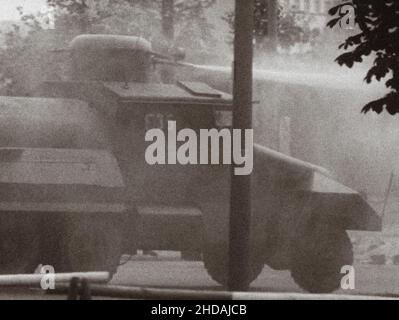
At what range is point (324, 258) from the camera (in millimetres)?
18344

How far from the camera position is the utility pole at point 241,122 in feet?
42.8

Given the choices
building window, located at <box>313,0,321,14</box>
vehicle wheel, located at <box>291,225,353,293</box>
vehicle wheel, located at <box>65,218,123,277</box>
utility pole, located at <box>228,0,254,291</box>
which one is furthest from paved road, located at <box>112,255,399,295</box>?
building window, located at <box>313,0,321,14</box>

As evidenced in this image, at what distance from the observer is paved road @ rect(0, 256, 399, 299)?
19.2 meters

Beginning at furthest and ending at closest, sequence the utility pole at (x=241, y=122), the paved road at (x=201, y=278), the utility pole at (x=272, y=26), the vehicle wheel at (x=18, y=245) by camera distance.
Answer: the utility pole at (x=272, y=26) → the paved road at (x=201, y=278) → the vehicle wheel at (x=18, y=245) → the utility pole at (x=241, y=122)

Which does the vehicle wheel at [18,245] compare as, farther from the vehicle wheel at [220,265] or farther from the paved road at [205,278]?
the vehicle wheel at [220,265]

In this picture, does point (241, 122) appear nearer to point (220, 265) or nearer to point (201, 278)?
point (220, 265)

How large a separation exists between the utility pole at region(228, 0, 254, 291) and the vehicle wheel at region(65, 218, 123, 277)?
13.3ft

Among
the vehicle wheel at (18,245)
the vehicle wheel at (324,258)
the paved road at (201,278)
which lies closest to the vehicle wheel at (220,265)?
the paved road at (201,278)

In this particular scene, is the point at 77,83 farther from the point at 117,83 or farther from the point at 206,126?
the point at 206,126

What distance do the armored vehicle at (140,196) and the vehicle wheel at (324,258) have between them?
0.05ft

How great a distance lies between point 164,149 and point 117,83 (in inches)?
76.4

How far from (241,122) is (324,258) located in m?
5.64

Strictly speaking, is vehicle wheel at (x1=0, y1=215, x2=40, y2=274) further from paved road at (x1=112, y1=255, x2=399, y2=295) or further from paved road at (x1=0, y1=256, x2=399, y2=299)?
paved road at (x1=112, y1=255, x2=399, y2=295)

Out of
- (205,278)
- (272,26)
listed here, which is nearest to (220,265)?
(205,278)
